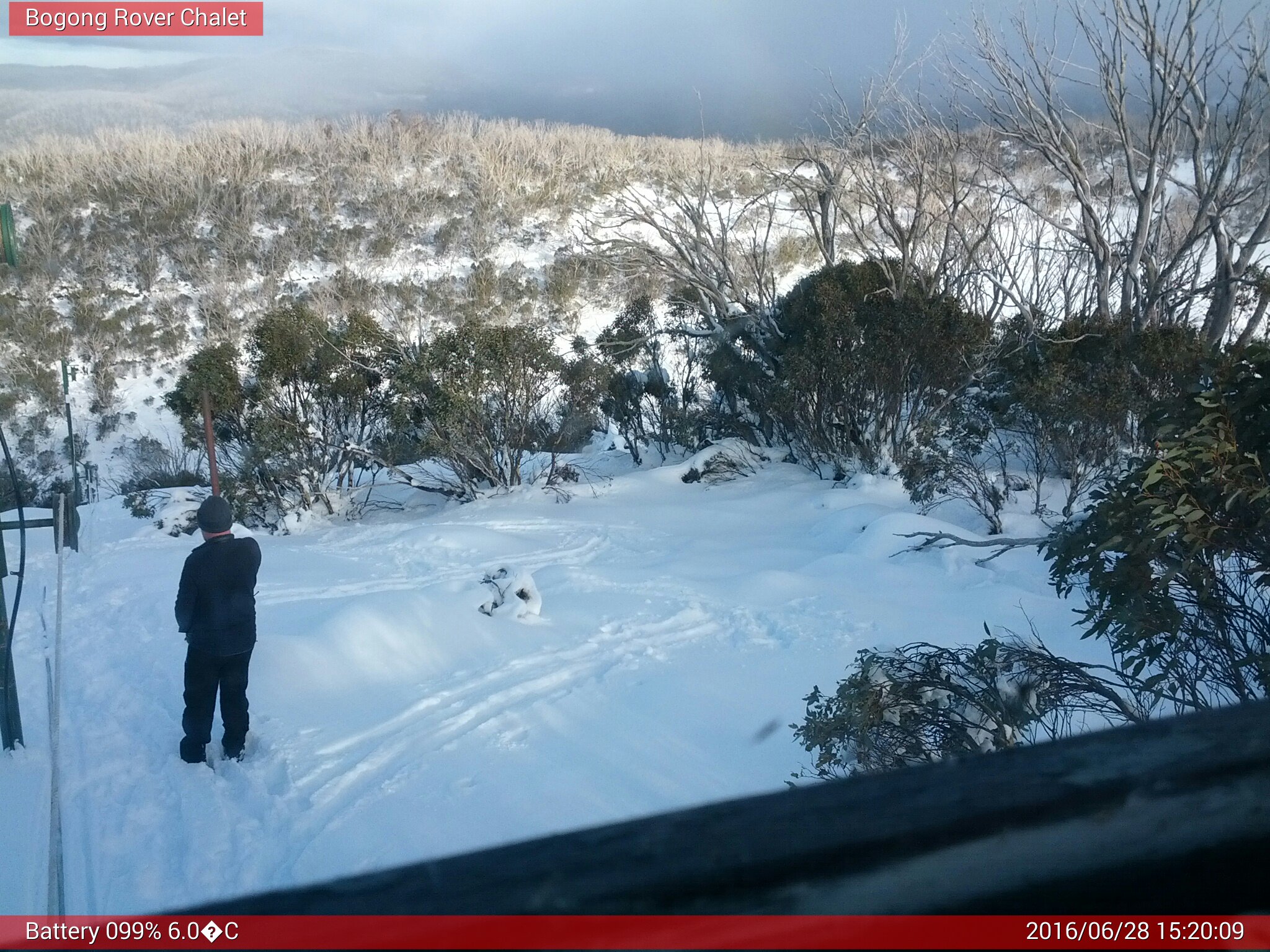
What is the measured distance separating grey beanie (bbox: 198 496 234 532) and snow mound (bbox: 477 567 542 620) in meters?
2.36

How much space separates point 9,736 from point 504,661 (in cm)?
281

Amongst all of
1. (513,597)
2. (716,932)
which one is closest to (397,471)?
(513,597)

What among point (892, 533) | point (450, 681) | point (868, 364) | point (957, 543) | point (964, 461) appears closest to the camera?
point (450, 681)

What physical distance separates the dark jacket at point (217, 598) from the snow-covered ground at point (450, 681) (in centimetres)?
67

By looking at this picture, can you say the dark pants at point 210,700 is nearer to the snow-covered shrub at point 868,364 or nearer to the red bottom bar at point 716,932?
the red bottom bar at point 716,932

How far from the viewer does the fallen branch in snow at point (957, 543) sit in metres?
7.89

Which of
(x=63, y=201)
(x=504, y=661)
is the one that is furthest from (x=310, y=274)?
(x=504, y=661)

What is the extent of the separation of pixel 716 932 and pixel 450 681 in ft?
18.0

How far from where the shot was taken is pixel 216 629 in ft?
16.1

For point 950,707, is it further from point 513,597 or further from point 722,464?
point 722,464

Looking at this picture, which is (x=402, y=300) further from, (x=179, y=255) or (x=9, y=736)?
(x=9, y=736)

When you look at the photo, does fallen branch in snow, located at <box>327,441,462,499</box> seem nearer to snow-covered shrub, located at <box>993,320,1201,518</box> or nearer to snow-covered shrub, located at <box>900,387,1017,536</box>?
snow-covered shrub, located at <box>900,387,1017,536</box>

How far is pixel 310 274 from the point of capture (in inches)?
1074

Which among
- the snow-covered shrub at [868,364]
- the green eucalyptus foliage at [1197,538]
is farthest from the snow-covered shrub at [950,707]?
the snow-covered shrub at [868,364]
